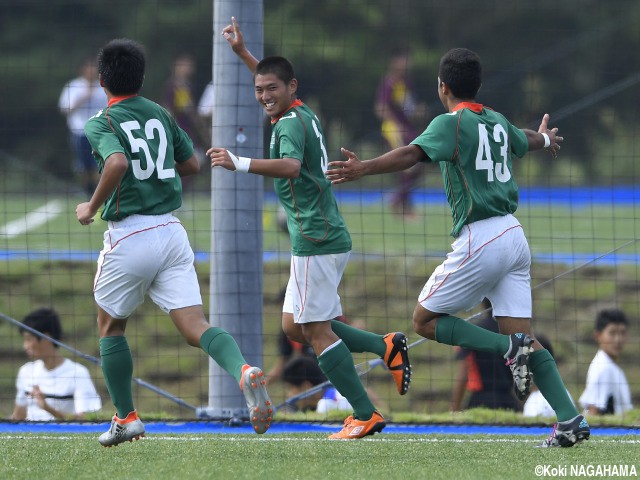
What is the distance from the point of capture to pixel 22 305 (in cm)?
1414

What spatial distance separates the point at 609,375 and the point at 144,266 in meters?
4.78

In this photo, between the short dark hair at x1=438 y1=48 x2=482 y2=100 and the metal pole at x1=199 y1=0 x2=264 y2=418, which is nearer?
the short dark hair at x1=438 y1=48 x2=482 y2=100

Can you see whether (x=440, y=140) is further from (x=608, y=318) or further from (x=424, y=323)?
(x=608, y=318)

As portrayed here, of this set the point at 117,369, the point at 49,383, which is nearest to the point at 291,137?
the point at 117,369

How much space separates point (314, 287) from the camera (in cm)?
731

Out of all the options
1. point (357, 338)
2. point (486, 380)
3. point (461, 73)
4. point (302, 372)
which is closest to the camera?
point (461, 73)

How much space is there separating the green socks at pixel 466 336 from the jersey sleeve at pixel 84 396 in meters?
3.50

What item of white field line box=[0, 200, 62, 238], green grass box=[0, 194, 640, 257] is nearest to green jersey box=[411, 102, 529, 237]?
green grass box=[0, 194, 640, 257]

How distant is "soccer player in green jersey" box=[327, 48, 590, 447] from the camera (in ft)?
22.3

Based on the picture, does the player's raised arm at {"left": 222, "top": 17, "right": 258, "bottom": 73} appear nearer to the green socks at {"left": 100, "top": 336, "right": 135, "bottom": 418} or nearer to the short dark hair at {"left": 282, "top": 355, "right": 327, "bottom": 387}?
the green socks at {"left": 100, "top": 336, "right": 135, "bottom": 418}

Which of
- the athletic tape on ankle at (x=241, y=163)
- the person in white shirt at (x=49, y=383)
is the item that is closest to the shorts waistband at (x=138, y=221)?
the athletic tape on ankle at (x=241, y=163)

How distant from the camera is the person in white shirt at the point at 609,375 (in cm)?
1008

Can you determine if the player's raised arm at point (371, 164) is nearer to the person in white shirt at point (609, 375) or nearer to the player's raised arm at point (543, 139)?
the player's raised arm at point (543, 139)

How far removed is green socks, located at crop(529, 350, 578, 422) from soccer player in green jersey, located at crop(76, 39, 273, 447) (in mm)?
1605
